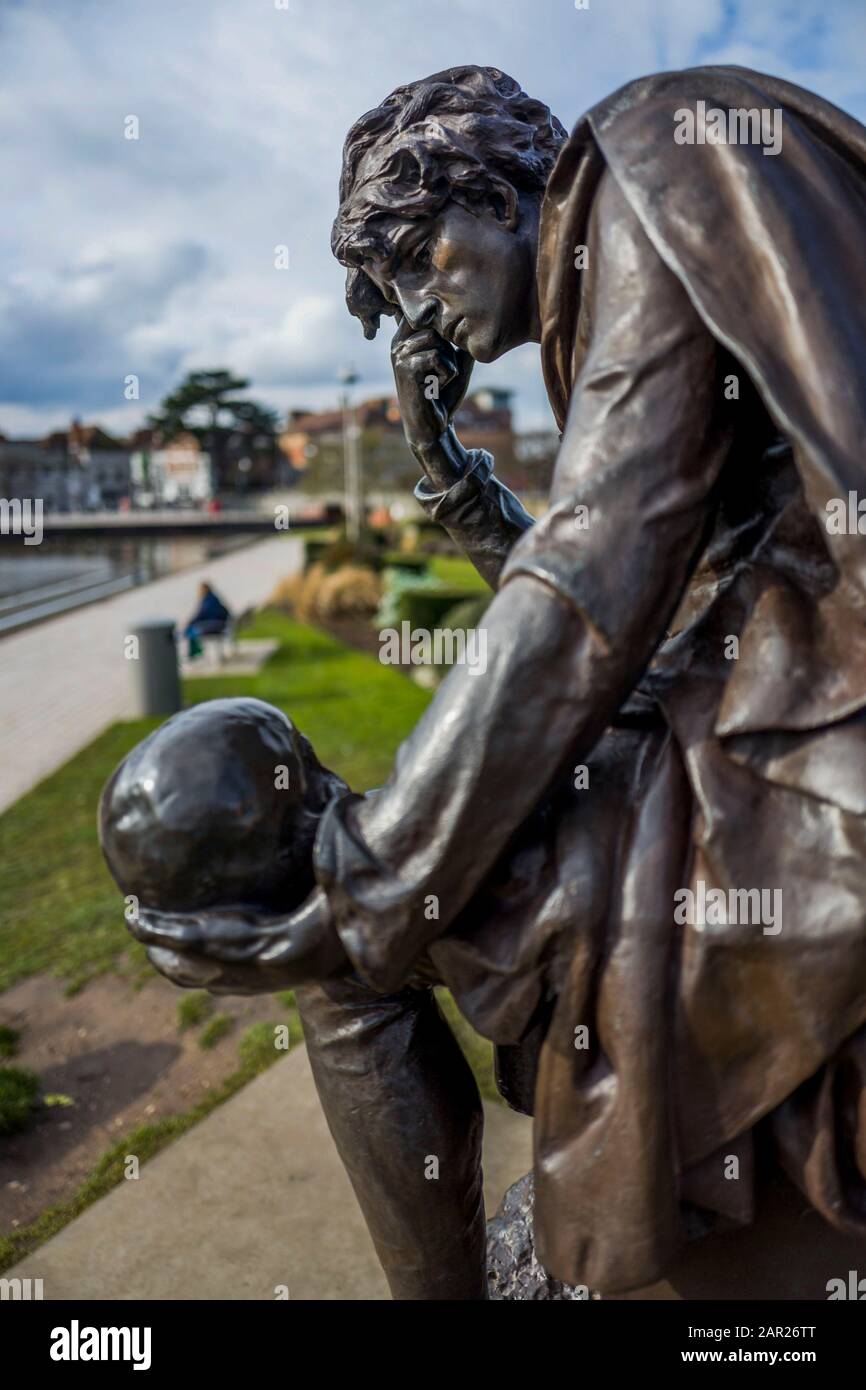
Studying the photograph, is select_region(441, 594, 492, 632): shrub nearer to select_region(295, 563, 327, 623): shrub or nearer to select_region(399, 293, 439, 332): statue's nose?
select_region(295, 563, 327, 623): shrub

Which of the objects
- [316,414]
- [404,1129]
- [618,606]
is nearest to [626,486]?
[618,606]

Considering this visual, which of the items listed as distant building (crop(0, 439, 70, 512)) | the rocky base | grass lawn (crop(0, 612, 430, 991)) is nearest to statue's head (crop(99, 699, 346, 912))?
the rocky base

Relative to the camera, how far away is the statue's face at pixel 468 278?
1770mm

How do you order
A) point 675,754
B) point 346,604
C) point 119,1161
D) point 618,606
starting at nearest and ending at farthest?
point 618,606 → point 675,754 → point 119,1161 → point 346,604

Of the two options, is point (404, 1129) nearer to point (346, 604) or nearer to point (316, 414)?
point (346, 604)

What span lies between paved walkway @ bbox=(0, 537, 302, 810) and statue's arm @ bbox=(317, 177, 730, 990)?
6726 mm

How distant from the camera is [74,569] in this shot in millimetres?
29438

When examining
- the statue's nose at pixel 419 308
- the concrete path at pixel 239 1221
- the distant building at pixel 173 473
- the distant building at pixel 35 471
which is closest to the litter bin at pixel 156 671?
the concrete path at pixel 239 1221

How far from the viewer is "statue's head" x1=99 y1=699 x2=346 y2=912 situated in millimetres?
1448

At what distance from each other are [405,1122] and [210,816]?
27.1 inches

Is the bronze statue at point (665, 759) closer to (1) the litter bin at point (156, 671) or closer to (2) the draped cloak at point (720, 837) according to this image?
(2) the draped cloak at point (720, 837)

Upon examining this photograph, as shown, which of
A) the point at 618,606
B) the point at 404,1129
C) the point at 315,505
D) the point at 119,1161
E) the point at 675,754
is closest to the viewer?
the point at 618,606

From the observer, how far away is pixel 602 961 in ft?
4.60

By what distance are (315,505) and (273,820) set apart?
56.8m
